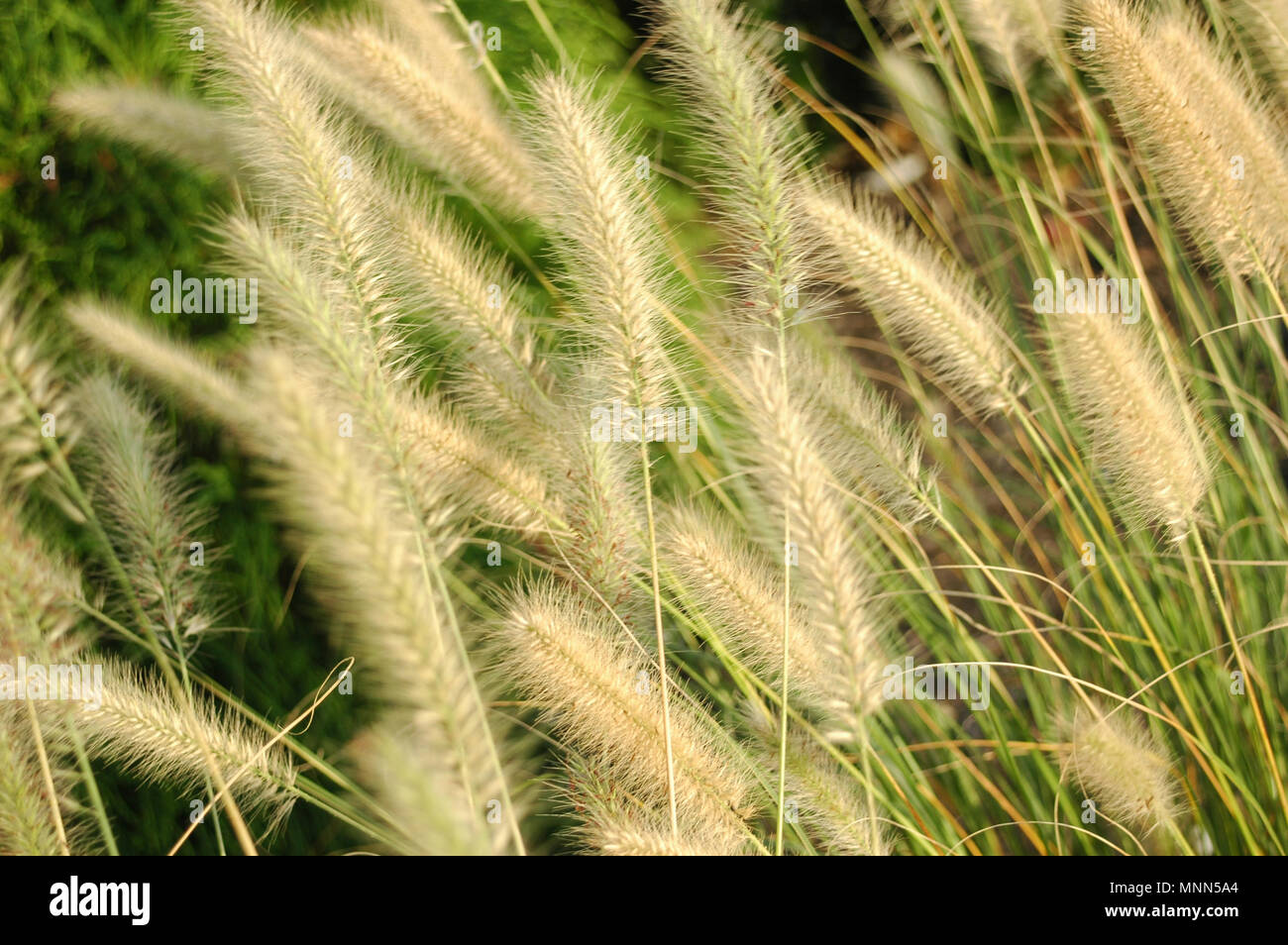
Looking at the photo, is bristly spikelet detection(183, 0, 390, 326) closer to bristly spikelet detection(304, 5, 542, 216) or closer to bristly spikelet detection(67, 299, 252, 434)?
bristly spikelet detection(304, 5, 542, 216)

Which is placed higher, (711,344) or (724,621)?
(711,344)

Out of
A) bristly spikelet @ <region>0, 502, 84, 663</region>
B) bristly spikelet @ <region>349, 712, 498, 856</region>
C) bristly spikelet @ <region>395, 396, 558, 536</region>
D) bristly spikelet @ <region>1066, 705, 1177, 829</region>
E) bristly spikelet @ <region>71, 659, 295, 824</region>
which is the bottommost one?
bristly spikelet @ <region>1066, 705, 1177, 829</region>

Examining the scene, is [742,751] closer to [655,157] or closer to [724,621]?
[724,621]

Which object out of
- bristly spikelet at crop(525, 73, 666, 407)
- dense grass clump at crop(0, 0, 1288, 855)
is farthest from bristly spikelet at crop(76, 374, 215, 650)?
bristly spikelet at crop(525, 73, 666, 407)

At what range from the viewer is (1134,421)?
131cm

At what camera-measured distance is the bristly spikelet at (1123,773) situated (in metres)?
1.30

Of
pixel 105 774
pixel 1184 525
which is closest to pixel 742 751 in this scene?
pixel 1184 525

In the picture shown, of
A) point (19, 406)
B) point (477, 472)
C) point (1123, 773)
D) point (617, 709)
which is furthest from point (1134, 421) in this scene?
point (19, 406)

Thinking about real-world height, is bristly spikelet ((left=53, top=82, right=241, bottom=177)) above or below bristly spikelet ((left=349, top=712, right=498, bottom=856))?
above

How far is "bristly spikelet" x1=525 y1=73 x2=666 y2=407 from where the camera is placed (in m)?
1.15

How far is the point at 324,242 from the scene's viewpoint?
1128 mm

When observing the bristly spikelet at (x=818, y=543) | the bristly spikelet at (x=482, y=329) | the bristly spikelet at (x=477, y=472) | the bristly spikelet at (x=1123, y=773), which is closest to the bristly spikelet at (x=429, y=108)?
the bristly spikelet at (x=482, y=329)

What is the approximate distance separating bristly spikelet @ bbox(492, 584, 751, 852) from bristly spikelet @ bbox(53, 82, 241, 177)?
1.00 m
